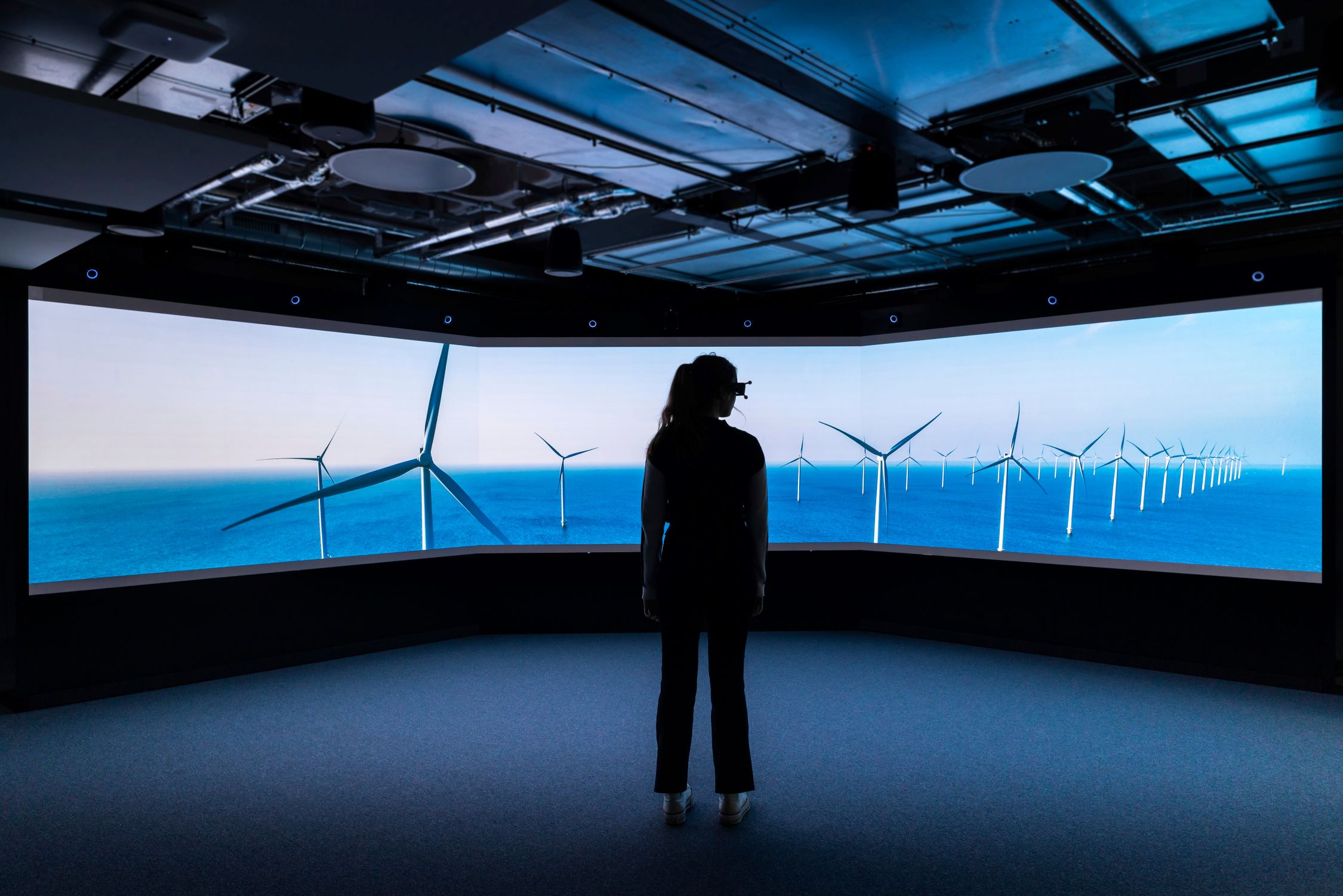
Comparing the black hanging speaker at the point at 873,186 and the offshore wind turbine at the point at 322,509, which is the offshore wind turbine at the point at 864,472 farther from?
the offshore wind turbine at the point at 322,509

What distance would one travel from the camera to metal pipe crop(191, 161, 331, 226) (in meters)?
4.57

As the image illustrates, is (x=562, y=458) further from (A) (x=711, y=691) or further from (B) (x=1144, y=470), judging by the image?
(B) (x=1144, y=470)

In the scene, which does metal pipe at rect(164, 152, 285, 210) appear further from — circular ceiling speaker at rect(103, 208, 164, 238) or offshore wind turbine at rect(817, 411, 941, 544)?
offshore wind turbine at rect(817, 411, 941, 544)

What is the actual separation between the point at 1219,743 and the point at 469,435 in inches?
212

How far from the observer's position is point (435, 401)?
6.70 meters

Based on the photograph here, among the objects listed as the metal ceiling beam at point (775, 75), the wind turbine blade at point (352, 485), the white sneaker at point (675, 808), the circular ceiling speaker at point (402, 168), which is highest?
the metal ceiling beam at point (775, 75)

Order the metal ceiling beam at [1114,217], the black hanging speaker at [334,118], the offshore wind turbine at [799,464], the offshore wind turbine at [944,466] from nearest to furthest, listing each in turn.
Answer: the black hanging speaker at [334,118] < the metal ceiling beam at [1114,217] < the offshore wind turbine at [944,466] < the offshore wind turbine at [799,464]

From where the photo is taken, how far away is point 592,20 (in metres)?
3.12

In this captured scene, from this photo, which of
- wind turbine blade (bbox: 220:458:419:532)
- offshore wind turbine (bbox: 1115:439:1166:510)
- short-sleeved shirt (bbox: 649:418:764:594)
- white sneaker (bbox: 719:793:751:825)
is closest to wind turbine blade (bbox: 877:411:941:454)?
offshore wind turbine (bbox: 1115:439:1166:510)

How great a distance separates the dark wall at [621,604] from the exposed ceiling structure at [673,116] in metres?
0.72

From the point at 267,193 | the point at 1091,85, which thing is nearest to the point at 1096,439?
the point at 1091,85

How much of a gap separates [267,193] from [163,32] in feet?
9.81

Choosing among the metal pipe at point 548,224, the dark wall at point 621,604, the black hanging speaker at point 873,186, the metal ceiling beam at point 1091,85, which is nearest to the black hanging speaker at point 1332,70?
the metal ceiling beam at point 1091,85

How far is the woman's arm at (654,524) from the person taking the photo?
3.11 meters
